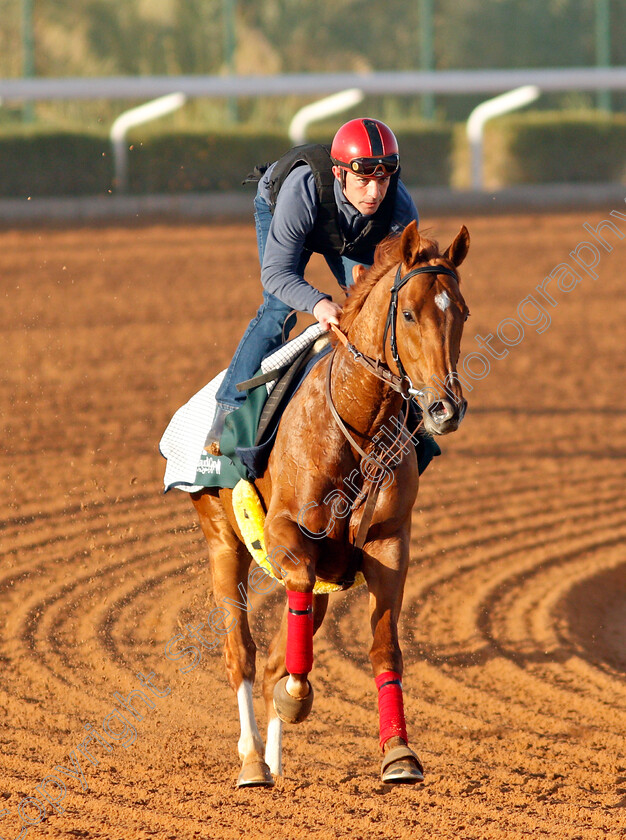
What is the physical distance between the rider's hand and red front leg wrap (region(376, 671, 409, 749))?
4.28ft

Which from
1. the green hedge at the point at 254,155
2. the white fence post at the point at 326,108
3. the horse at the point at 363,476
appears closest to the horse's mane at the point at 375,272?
the horse at the point at 363,476

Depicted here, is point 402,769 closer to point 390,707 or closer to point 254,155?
point 390,707

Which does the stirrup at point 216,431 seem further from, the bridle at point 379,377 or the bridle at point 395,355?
the bridle at point 395,355

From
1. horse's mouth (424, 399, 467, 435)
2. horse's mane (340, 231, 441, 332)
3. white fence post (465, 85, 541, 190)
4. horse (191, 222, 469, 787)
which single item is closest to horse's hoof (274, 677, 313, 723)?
horse (191, 222, 469, 787)

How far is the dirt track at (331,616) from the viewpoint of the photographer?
14.5 ft

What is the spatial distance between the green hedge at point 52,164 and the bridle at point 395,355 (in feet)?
51.3

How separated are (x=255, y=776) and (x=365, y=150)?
2.51 metres

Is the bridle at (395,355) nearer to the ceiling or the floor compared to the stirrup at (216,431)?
nearer to the ceiling

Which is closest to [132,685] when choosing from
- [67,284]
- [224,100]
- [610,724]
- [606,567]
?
[610,724]

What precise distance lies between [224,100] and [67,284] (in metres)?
8.03

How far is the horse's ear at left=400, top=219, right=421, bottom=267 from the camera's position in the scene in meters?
3.65

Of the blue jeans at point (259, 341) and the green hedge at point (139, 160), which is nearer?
the blue jeans at point (259, 341)

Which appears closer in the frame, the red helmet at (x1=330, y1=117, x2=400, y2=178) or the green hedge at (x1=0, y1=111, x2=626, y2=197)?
the red helmet at (x1=330, y1=117, x2=400, y2=178)

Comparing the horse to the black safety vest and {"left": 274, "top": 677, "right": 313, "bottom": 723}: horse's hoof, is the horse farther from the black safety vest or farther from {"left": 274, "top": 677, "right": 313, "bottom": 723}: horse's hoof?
the black safety vest
